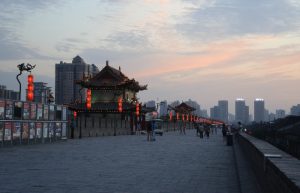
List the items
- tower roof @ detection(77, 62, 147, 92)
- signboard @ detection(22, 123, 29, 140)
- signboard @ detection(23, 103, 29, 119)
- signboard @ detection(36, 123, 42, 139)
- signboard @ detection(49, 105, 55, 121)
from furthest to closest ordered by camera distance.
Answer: tower roof @ detection(77, 62, 147, 92)
signboard @ detection(49, 105, 55, 121)
signboard @ detection(36, 123, 42, 139)
signboard @ detection(23, 103, 29, 119)
signboard @ detection(22, 123, 29, 140)

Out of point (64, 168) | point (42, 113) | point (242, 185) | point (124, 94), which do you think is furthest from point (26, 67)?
point (124, 94)

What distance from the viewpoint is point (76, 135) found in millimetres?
46781

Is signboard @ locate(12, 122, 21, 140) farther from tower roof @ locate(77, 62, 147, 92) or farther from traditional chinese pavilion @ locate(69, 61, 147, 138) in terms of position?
tower roof @ locate(77, 62, 147, 92)

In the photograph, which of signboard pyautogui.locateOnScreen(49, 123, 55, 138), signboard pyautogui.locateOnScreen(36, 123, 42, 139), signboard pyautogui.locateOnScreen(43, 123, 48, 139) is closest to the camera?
signboard pyautogui.locateOnScreen(36, 123, 42, 139)

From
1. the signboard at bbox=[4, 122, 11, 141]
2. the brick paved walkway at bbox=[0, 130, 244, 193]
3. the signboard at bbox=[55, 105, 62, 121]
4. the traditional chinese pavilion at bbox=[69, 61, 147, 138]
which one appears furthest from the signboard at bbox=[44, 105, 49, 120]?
the traditional chinese pavilion at bbox=[69, 61, 147, 138]

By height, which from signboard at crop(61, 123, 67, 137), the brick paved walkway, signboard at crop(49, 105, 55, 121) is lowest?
the brick paved walkway

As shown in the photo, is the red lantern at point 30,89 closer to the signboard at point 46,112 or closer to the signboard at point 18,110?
the signboard at point 46,112

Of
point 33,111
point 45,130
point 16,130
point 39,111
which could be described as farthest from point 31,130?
point 45,130

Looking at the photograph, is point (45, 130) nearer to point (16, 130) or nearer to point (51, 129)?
point (51, 129)

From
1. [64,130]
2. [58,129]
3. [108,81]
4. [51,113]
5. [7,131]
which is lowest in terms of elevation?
[64,130]

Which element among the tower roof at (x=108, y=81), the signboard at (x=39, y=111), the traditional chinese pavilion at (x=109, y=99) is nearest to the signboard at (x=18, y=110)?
the signboard at (x=39, y=111)

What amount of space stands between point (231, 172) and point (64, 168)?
560cm

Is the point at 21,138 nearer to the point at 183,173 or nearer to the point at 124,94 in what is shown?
the point at 183,173

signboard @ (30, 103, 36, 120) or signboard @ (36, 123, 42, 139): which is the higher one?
signboard @ (30, 103, 36, 120)
